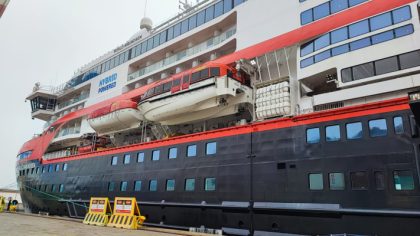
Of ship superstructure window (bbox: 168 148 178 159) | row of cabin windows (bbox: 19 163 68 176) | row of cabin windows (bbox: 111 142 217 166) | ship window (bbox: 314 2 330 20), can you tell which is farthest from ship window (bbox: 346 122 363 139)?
row of cabin windows (bbox: 19 163 68 176)

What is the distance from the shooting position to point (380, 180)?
8.44 meters

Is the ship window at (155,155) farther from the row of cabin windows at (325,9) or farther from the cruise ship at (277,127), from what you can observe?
the row of cabin windows at (325,9)

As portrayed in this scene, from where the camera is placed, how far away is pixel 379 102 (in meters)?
9.00

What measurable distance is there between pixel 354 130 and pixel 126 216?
9.09 meters

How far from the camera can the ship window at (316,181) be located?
932 cm

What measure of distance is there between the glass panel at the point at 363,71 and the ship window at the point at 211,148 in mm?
5378

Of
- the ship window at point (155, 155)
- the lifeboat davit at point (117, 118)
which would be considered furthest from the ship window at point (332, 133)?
the lifeboat davit at point (117, 118)

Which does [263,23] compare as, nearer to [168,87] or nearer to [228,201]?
[168,87]

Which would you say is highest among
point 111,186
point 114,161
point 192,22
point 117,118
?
point 192,22

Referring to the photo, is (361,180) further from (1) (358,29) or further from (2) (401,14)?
(2) (401,14)

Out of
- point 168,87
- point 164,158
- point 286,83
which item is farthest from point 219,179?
point 168,87

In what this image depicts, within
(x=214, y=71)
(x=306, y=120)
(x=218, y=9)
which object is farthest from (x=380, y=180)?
(x=218, y=9)

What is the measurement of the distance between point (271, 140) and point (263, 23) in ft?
18.8

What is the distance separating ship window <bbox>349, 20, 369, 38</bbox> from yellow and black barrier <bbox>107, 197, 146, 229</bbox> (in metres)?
9.97
